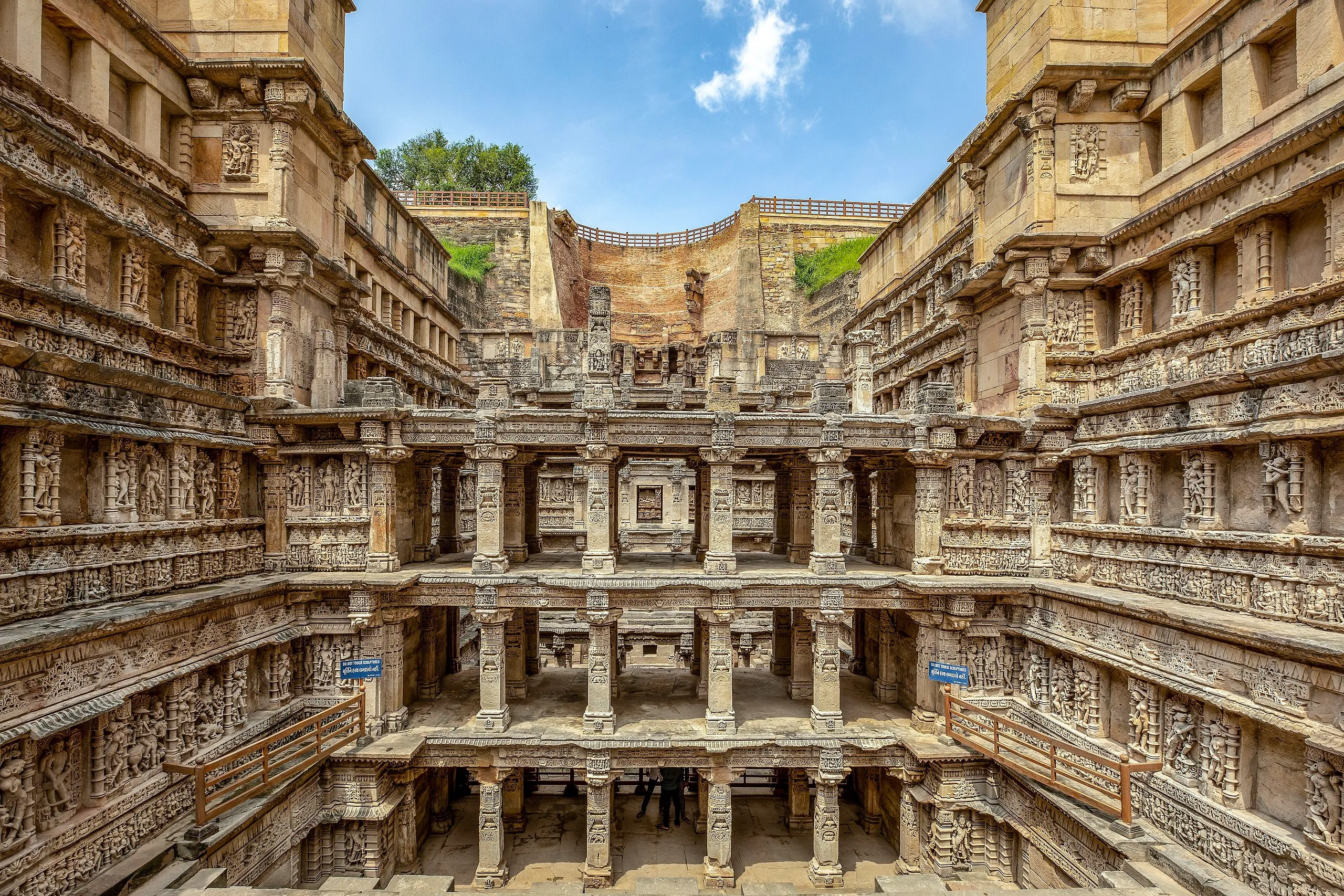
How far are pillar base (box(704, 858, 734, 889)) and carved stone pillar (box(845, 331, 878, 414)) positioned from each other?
1379 cm

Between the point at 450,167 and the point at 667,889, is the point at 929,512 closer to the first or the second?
the point at 667,889

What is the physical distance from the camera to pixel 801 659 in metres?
12.8

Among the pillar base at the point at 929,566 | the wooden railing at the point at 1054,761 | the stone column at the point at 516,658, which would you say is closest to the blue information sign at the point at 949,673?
the wooden railing at the point at 1054,761

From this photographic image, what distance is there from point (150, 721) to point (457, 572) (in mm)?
4427

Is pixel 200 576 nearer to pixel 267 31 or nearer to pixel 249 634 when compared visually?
pixel 249 634

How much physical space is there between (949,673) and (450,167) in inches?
1513

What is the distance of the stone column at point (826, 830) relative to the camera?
406 inches

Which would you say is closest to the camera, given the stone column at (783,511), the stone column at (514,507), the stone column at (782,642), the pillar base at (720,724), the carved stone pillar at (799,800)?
the pillar base at (720,724)

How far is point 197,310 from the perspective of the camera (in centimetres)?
1050

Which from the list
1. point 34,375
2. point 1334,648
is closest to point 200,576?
point 34,375

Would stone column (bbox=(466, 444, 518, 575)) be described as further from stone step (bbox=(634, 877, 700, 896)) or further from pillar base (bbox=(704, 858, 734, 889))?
pillar base (bbox=(704, 858, 734, 889))

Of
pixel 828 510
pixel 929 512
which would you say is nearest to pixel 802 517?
pixel 828 510

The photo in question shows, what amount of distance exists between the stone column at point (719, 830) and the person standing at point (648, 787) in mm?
2096

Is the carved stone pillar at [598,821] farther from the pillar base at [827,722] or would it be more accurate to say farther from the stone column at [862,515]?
the stone column at [862,515]
